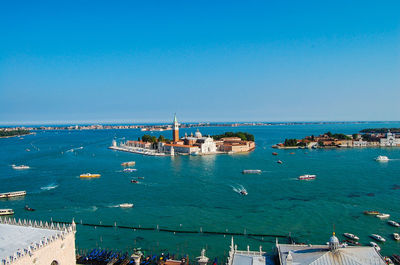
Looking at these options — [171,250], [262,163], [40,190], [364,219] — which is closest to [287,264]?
[171,250]

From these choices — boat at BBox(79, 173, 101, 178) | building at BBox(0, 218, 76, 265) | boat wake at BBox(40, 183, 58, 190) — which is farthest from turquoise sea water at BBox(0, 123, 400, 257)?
building at BBox(0, 218, 76, 265)

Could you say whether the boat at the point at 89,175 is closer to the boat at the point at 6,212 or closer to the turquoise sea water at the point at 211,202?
the turquoise sea water at the point at 211,202

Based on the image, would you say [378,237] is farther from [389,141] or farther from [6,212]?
[389,141]

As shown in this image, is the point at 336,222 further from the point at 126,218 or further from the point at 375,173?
the point at 375,173

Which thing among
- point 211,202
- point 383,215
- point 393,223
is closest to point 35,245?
point 211,202

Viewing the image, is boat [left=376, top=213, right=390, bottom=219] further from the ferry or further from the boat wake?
the ferry
